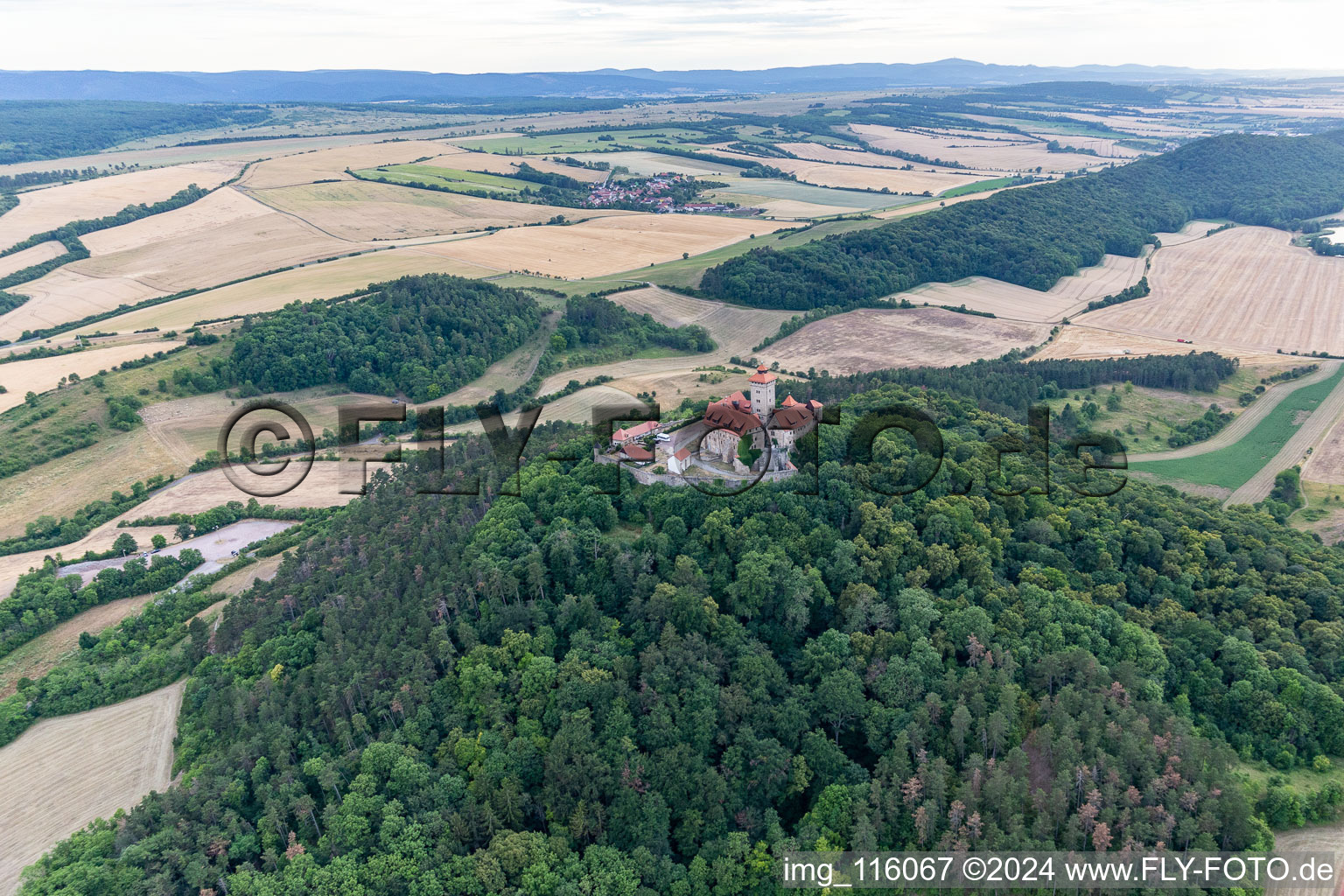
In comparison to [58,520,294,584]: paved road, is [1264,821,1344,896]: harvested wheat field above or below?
above

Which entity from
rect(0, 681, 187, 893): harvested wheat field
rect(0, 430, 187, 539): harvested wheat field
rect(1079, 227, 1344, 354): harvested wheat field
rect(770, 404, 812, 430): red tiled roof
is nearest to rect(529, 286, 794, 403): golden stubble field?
rect(770, 404, 812, 430): red tiled roof

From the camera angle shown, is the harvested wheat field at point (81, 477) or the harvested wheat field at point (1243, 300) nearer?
the harvested wheat field at point (81, 477)

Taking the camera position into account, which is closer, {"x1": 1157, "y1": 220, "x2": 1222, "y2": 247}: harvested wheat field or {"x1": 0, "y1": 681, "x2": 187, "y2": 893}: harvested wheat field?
{"x1": 0, "y1": 681, "x2": 187, "y2": 893}: harvested wheat field

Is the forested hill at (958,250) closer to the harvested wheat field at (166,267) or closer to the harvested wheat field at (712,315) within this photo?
the harvested wheat field at (712,315)

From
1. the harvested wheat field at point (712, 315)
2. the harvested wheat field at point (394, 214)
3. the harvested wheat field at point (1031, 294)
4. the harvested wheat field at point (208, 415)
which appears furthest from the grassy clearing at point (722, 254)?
the harvested wheat field at point (208, 415)

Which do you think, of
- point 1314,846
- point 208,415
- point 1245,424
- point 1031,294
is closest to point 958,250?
point 1031,294

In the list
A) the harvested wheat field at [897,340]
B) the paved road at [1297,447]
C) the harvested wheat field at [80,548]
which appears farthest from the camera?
the harvested wheat field at [897,340]

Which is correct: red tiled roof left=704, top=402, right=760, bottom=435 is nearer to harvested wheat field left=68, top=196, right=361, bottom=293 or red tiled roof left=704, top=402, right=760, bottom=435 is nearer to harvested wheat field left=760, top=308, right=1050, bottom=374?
harvested wheat field left=760, top=308, right=1050, bottom=374
